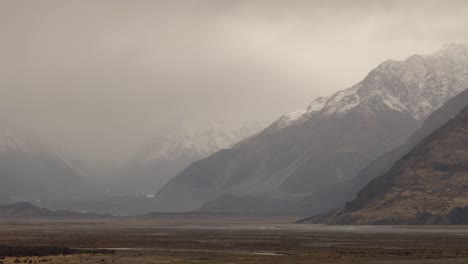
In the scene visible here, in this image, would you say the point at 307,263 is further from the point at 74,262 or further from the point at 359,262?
the point at 74,262

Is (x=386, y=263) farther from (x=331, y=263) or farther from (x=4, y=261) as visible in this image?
(x=4, y=261)

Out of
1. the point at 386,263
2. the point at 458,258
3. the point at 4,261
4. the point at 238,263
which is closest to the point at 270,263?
the point at 238,263

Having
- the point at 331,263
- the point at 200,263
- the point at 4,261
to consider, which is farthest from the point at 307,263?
the point at 4,261

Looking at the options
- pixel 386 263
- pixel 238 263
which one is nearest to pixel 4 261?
pixel 238 263

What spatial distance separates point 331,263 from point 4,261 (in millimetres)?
59702

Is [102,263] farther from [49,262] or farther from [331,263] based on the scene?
[331,263]

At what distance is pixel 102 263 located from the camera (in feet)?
631

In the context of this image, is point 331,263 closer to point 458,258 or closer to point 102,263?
point 458,258

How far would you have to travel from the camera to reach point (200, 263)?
644 ft

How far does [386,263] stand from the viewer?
190 m

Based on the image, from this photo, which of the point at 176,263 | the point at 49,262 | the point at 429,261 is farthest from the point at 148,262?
the point at 429,261

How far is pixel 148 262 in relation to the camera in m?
197

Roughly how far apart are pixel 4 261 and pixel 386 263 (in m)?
69.3

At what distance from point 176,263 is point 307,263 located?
78.4ft
